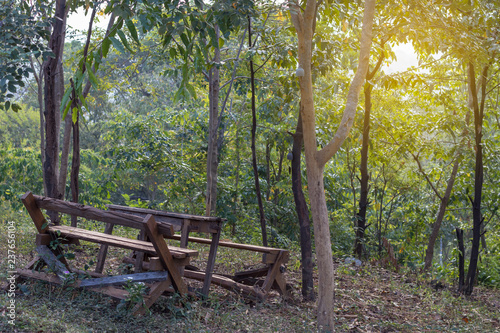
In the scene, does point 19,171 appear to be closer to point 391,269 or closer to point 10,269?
point 10,269

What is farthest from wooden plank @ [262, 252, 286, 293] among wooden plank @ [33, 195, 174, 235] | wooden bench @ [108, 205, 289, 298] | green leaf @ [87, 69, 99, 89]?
green leaf @ [87, 69, 99, 89]

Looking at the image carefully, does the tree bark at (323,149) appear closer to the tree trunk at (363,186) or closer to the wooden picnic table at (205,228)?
the wooden picnic table at (205,228)

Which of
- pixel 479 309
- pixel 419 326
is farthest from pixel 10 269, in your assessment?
pixel 479 309

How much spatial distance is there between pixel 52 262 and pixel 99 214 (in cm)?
90

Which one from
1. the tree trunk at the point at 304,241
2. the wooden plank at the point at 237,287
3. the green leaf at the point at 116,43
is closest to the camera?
the green leaf at the point at 116,43

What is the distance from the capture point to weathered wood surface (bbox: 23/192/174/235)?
4.04 meters

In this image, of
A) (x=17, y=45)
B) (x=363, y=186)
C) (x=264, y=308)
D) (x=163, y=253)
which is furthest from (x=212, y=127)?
(x=163, y=253)

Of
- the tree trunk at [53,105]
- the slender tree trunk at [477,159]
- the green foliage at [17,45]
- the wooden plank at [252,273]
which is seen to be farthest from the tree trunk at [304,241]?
the tree trunk at [53,105]

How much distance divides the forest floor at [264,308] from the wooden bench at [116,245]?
0.13 metres

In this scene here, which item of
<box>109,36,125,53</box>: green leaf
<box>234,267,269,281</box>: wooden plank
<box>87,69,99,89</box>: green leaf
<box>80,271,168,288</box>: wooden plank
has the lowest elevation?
<box>234,267,269,281</box>: wooden plank

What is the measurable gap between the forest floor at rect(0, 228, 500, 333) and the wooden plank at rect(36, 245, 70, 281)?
18 cm

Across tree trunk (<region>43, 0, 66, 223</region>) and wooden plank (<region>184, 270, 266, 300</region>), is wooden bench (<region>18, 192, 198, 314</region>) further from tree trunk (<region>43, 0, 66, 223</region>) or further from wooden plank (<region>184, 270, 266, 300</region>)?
tree trunk (<region>43, 0, 66, 223</region>)

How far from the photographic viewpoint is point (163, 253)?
13.8 feet

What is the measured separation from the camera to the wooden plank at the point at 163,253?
13.0ft
